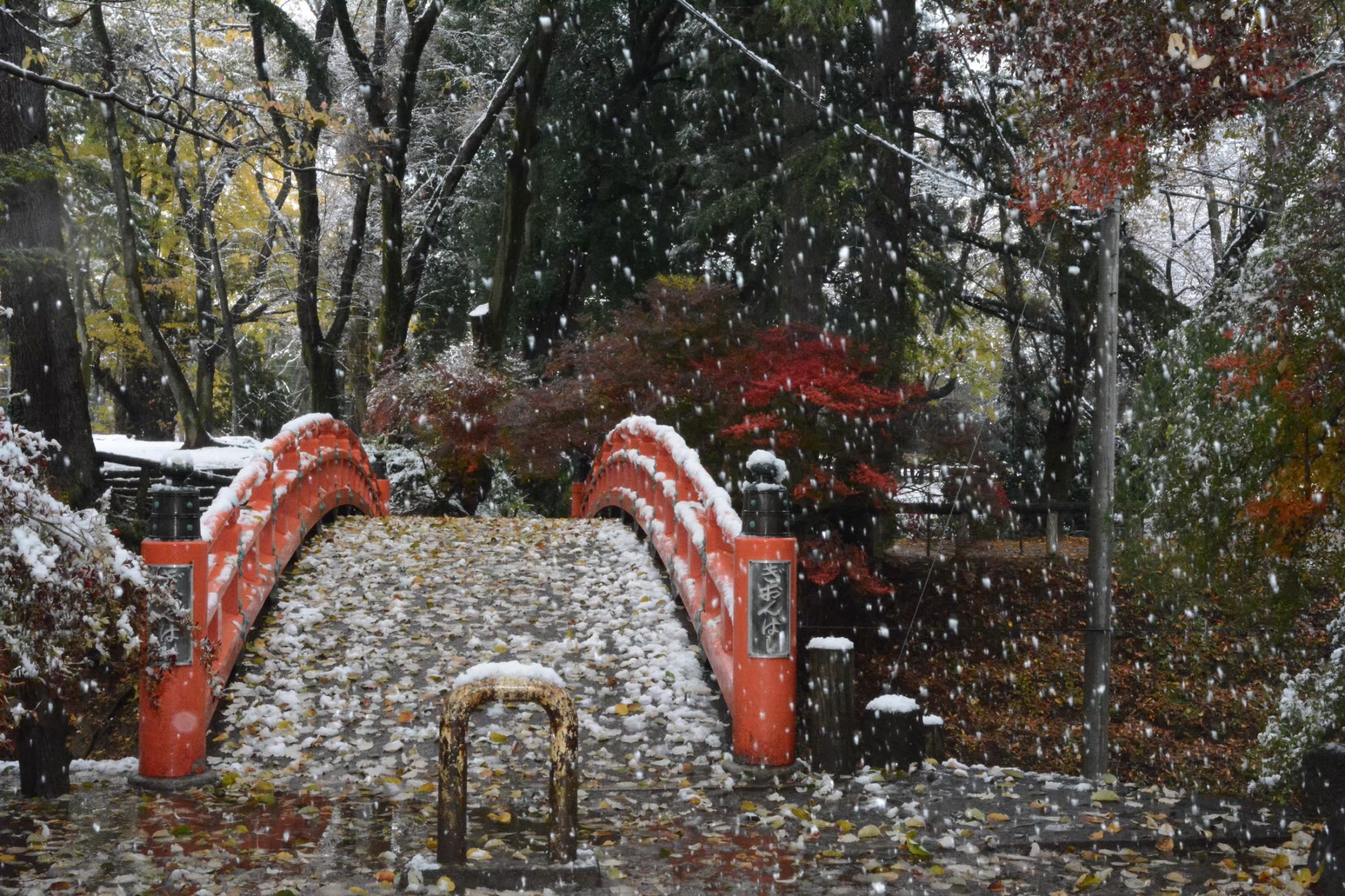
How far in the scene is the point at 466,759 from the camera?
179 inches

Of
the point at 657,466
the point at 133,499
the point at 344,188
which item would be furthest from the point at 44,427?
the point at 344,188

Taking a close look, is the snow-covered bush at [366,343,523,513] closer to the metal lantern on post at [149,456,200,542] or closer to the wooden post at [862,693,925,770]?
the metal lantern on post at [149,456,200,542]

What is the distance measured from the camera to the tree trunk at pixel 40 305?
40.4 feet

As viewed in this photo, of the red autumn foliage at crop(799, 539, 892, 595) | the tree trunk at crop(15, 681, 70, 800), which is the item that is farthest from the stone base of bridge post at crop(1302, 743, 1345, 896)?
the red autumn foliage at crop(799, 539, 892, 595)

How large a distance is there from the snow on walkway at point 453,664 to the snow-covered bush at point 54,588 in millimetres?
1361

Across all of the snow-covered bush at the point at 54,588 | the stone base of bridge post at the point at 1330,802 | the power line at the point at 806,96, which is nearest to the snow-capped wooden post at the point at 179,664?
the snow-covered bush at the point at 54,588

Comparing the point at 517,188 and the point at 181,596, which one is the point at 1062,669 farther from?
the point at 181,596

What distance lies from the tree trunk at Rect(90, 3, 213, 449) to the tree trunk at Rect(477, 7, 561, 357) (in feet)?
18.3

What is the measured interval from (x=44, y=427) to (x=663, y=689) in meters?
9.32

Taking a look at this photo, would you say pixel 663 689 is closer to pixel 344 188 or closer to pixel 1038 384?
pixel 1038 384

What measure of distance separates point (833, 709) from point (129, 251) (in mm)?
16693

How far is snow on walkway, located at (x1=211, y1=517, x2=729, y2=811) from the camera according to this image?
6230mm

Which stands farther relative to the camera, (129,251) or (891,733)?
(129,251)

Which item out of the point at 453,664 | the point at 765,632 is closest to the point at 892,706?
the point at 765,632
